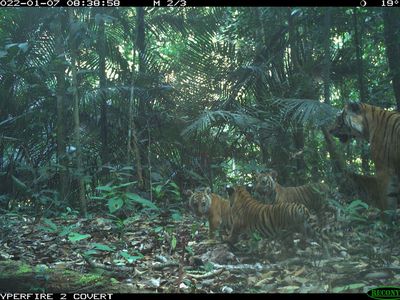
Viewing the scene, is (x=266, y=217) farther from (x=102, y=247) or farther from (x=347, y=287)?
(x=102, y=247)

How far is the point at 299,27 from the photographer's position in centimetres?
474

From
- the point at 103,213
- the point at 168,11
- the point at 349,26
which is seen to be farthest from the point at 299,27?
the point at 103,213

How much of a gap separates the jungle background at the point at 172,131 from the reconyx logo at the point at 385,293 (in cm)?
36

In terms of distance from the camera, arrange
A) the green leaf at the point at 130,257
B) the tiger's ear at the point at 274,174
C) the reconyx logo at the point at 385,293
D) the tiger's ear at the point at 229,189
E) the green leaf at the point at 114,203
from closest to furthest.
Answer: the reconyx logo at the point at 385,293
the green leaf at the point at 130,257
the green leaf at the point at 114,203
the tiger's ear at the point at 274,174
the tiger's ear at the point at 229,189

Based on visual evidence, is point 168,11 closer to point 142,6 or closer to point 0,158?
point 142,6

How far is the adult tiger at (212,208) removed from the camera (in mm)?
5523

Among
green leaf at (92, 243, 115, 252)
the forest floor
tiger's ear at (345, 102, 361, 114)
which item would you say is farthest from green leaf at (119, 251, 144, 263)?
tiger's ear at (345, 102, 361, 114)

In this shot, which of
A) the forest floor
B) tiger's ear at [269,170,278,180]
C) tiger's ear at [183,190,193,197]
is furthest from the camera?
tiger's ear at [183,190,193,197]

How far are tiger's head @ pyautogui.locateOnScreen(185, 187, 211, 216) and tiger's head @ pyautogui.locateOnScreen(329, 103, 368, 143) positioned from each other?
155cm

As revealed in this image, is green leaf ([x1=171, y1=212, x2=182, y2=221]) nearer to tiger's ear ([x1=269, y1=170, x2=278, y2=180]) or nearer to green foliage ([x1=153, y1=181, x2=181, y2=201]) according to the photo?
green foliage ([x1=153, y1=181, x2=181, y2=201])

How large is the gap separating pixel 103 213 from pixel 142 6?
2209 mm

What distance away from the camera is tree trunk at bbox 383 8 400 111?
4.79 meters

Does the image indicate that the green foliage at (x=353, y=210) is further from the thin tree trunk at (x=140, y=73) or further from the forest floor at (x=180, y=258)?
the thin tree trunk at (x=140, y=73)

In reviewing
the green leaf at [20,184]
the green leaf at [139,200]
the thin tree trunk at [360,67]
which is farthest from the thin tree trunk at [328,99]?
the green leaf at [20,184]
